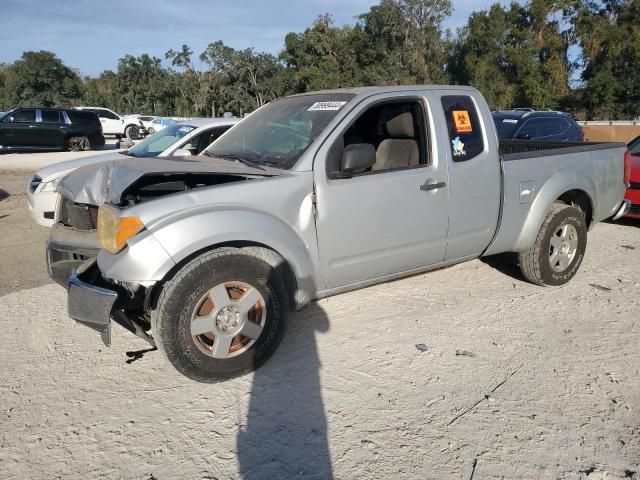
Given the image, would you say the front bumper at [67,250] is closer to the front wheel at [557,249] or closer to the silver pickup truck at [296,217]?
the silver pickup truck at [296,217]

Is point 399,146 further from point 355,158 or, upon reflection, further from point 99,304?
point 99,304

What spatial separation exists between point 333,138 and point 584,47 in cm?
4681

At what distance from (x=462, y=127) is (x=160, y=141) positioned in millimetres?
4445

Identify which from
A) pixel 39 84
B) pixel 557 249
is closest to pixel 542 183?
pixel 557 249

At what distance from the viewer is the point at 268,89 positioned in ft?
162

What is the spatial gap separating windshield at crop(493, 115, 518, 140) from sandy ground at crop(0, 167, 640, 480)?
649cm

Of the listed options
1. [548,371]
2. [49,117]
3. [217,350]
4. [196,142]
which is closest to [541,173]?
[548,371]

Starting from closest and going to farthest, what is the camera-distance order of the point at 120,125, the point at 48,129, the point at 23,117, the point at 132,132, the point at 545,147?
the point at 545,147
the point at 23,117
the point at 48,129
the point at 120,125
the point at 132,132

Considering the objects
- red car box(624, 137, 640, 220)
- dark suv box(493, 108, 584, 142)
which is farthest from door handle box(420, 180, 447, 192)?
dark suv box(493, 108, 584, 142)

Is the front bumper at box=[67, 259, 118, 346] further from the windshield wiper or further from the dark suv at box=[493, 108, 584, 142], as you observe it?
the dark suv at box=[493, 108, 584, 142]

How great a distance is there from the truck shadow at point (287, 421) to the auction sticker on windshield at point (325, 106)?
1.70 metres

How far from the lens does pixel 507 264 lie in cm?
561

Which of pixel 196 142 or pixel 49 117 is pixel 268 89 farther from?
pixel 196 142

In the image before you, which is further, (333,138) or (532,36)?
(532,36)
